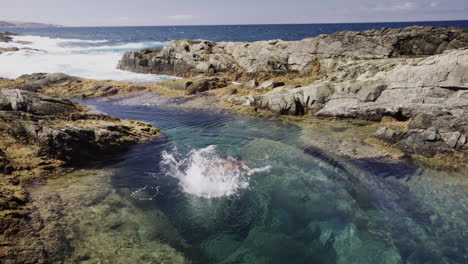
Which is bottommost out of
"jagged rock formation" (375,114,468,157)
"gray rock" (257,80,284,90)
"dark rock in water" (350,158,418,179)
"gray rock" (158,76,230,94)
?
"dark rock in water" (350,158,418,179)

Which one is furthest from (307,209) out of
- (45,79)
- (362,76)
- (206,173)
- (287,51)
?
(45,79)

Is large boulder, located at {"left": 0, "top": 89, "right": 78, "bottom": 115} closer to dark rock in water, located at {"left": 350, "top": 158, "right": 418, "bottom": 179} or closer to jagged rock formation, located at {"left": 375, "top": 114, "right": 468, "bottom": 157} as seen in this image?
dark rock in water, located at {"left": 350, "top": 158, "right": 418, "bottom": 179}

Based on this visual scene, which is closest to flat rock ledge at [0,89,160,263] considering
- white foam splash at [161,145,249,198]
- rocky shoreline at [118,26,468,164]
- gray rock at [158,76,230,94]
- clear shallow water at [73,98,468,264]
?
clear shallow water at [73,98,468,264]

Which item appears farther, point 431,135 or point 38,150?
point 431,135

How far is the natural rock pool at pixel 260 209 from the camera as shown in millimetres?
7191

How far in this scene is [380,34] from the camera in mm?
23641

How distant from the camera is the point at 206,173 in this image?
11094 mm

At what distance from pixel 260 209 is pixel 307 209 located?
164cm

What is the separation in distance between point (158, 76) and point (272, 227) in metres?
29.0

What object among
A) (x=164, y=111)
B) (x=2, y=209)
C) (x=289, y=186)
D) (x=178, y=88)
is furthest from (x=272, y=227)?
(x=178, y=88)

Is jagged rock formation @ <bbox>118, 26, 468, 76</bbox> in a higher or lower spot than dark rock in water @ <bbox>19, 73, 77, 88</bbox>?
higher

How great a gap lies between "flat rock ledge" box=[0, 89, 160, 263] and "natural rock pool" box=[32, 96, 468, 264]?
1.95ft

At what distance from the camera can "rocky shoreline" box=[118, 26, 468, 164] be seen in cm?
1380

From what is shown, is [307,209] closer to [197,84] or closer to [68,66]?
[197,84]
